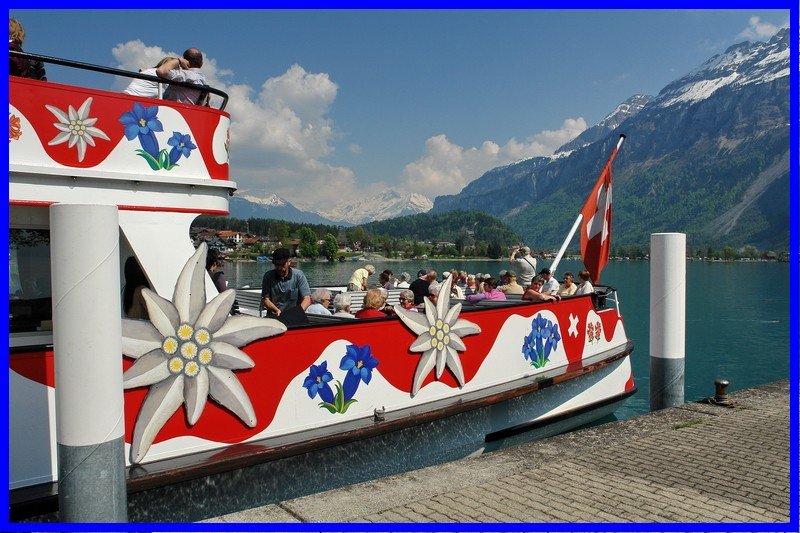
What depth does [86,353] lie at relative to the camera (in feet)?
12.7

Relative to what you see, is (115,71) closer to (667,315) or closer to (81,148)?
(81,148)

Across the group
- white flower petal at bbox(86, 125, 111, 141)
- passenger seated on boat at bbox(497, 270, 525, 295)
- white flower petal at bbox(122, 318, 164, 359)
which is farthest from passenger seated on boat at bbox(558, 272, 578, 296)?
white flower petal at bbox(86, 125, 111, 141)

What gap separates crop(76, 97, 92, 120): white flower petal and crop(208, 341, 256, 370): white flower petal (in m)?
2.10

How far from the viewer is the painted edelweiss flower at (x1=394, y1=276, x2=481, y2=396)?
7094 mm

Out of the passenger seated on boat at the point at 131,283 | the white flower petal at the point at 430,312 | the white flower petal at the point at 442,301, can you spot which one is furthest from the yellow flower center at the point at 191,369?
the white flower petal at the point at 442,301

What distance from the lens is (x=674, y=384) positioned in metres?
9.23

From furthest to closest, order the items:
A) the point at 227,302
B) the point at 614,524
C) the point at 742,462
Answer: the point at 742,462, the point at 227,302, the point at 614,524

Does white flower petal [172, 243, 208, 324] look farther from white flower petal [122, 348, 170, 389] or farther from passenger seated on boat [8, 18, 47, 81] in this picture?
passenger seated on boat [8, 18, 47, 81]

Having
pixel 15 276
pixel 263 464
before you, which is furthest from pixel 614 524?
pixel 15 276

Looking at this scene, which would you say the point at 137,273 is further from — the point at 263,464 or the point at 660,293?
the point at 660,293

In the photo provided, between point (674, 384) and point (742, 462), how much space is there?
351 centimetres

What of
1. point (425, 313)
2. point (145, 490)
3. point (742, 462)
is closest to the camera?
point (145, 490)

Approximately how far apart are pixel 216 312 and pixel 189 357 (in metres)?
0.39

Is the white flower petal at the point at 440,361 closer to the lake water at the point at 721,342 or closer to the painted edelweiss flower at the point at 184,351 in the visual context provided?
the painted edelweiss flower at the point at 184,351
